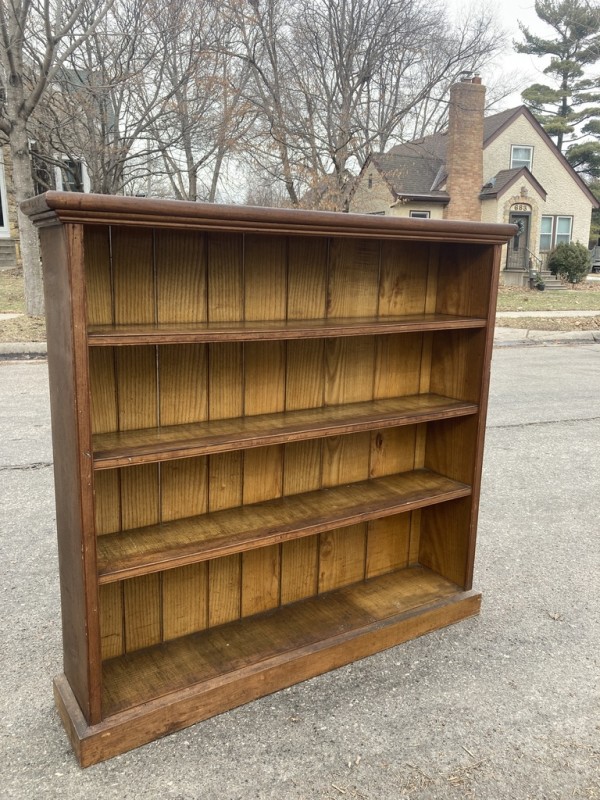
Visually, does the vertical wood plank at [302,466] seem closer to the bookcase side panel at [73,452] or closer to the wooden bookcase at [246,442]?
the wooden bookcase at [246,442]

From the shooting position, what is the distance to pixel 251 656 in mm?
2420

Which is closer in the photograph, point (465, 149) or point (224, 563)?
point (224, 563)

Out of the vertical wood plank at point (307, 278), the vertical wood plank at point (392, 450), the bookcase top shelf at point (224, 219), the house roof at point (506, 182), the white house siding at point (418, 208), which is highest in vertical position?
the house roof at point (506, 182)

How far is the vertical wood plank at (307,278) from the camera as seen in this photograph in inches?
101

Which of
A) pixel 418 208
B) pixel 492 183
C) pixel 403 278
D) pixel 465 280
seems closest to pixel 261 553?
pixel 403 278

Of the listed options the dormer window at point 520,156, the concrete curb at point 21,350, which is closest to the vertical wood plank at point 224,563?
the concrete curb at point 21,350

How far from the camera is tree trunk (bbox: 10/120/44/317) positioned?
407 inches

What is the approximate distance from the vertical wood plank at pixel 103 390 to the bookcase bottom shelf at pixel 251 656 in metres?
0.89

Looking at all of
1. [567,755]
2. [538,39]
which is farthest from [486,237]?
[538,39]

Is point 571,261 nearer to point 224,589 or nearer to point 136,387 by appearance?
point 224,589

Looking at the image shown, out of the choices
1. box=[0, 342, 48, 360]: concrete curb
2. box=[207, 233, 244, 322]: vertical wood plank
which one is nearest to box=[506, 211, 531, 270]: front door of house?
box=[0, 342, 48, 360]: concrete curb

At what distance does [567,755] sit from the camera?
2.12 m

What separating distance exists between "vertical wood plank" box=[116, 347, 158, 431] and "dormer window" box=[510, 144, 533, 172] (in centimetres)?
2552

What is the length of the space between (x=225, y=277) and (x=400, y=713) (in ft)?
5.56
